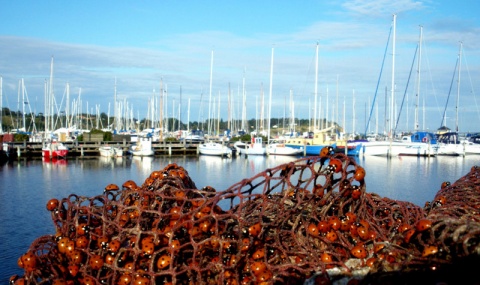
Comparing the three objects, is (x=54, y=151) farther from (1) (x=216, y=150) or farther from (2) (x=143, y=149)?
(1) (x=216, y=150)

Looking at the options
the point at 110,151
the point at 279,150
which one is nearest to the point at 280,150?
the point at 279,150

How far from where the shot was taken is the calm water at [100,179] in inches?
811

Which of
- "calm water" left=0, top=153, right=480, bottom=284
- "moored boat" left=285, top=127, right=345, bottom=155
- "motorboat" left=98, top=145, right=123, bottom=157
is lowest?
"calm water" left=0, top=153, right=480, bottom=284

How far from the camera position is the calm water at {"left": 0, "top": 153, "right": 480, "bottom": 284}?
67.6 feet

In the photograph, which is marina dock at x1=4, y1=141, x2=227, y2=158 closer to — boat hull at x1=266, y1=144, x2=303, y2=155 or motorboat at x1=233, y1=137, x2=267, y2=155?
motorboat at x1=233, y1=137, x2=267, y2=155

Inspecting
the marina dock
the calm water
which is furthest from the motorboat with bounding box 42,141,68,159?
the calm water

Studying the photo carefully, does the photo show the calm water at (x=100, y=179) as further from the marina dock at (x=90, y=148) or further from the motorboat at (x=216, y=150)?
the marina dock at (x=90, y=148)

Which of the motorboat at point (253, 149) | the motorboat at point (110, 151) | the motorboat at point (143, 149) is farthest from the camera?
the motorboat at point (253, 149)

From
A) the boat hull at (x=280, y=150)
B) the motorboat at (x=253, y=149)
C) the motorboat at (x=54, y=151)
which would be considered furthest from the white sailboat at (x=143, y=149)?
the boat hull at (x=280, y=150)

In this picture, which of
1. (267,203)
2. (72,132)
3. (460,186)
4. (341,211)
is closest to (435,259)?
(341,211)

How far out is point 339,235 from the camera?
6.54 m

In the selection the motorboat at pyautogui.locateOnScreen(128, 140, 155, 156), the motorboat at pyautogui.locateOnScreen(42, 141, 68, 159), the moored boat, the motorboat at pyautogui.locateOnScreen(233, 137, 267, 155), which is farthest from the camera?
the moored boat

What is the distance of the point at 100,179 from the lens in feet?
134

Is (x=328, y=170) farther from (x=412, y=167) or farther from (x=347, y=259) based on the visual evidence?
(x=412, y=167)
